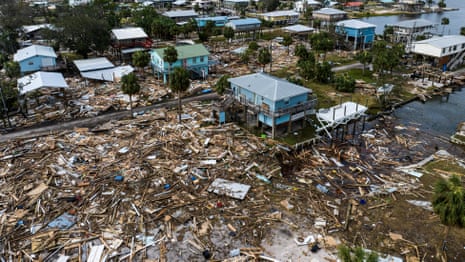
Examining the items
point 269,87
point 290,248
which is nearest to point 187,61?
point 269,87

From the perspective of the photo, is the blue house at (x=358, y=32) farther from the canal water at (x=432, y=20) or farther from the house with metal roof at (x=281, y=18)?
the house with metal roof at (x=281, y=18)

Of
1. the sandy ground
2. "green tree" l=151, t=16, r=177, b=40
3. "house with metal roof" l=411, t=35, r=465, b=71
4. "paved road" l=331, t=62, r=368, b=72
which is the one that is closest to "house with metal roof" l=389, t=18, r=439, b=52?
"house with metal roof" l=411, t=35, r=465, b=71

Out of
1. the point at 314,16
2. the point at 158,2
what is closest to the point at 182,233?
the point at 314,16

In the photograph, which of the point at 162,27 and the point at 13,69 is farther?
the point at 162,27

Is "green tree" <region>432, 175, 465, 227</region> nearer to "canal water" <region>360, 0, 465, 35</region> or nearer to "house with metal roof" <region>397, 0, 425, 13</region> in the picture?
"canal water" <region>360, 0, 465, 35</region>

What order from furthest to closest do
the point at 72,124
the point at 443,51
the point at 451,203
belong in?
1. the point at 443,51
2. the point at 72,124
3. the point at 451,203

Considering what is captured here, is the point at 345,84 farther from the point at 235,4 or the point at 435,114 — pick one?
the point at 235,4

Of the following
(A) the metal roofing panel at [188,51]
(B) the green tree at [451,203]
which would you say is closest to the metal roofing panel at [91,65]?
(A) the metal roofing panel at [188,51]

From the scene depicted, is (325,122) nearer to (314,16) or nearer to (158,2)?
(314,16)
